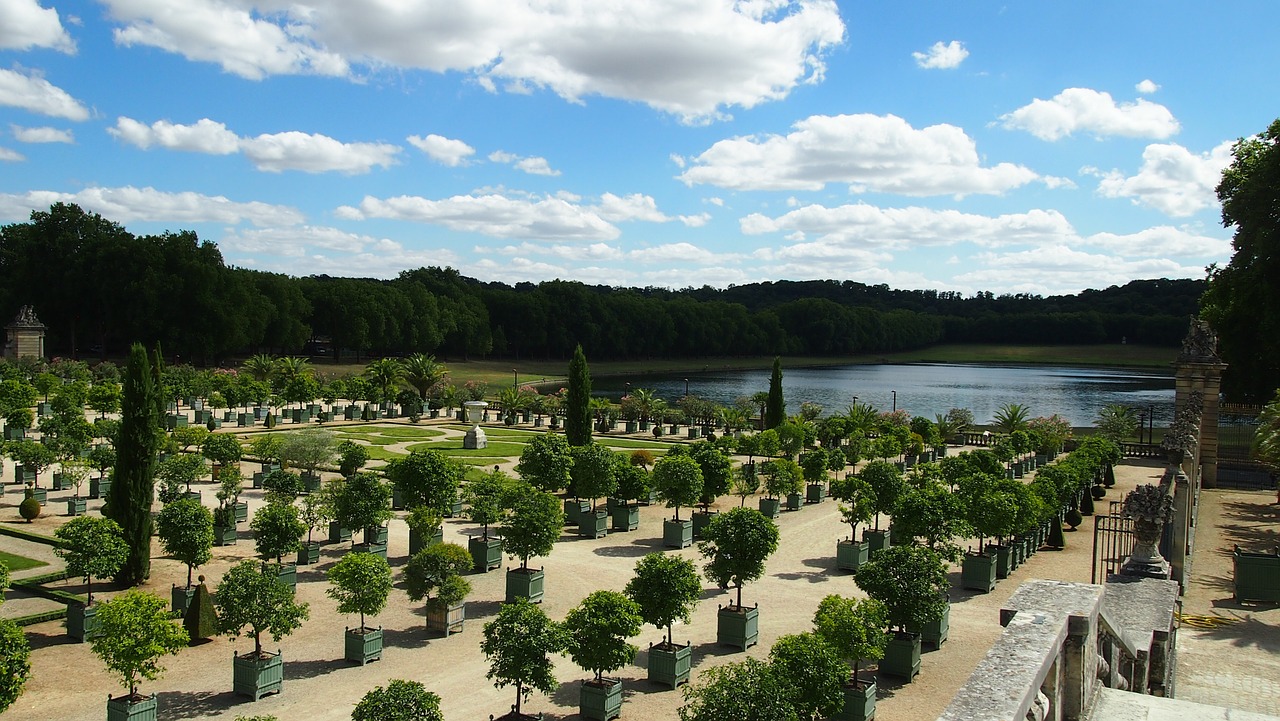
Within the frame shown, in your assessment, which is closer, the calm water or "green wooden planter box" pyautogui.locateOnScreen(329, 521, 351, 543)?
"green wooden planter box" pyautogui.locateOnScreen(329, 521, 351, 543)

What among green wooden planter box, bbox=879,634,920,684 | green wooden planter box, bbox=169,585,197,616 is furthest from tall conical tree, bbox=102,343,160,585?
green wooden planter box, bbox=879,634,920,684

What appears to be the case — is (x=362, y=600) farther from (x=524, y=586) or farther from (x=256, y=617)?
(x=524, y=586)

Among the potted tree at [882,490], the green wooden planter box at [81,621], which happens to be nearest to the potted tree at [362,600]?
the green wooden planter box at [81,621]

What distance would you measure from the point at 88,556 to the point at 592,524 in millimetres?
13605

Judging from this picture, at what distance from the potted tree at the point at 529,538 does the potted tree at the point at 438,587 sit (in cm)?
200

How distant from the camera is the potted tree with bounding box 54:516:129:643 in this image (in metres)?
18.0

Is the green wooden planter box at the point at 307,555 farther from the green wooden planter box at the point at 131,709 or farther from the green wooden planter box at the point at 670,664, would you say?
the green wooden planter box at the point at 670,664

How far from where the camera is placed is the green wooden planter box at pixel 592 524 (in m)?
28.1

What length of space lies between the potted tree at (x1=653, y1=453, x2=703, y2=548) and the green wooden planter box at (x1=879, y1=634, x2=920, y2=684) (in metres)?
10.6

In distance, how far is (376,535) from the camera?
2516 cm

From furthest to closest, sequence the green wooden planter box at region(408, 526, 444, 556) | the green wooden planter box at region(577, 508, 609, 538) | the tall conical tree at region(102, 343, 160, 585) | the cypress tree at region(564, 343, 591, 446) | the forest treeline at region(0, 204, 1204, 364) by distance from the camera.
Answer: the forest treeline at region(0, 204, 1204, 364) < the cypress tree at region(564, 343, 591, 446) < the green wooden planter box at region(577, 508, 609, 538) < the green wooden planter box at region(408, 526, 444, 556) < the tall conical tree at region(102, 343, 160, 585)

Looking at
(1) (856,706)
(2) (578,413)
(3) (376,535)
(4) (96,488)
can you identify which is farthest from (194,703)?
(2) (578,413)

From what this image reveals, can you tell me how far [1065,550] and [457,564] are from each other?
60.2 ft

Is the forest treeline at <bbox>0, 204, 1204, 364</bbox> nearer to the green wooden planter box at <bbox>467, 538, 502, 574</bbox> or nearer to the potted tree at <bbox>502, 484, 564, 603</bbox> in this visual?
the green wooden planter box at <bbox>467, 538, 502, 574</bbox>
